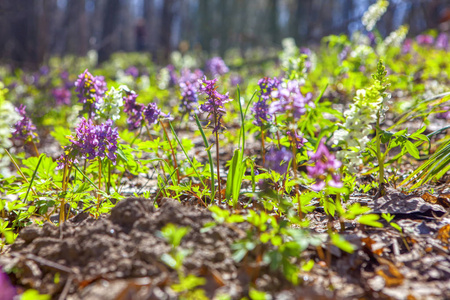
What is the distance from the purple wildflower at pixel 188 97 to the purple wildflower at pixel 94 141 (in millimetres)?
1004

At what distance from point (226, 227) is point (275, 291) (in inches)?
14.1

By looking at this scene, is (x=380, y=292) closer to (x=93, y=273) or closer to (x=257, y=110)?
(x=93, y=273)

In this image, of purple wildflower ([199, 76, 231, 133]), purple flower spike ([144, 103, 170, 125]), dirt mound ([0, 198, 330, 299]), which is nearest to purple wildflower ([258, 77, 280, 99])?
purple wildflower ([199, 76, 231, 133])

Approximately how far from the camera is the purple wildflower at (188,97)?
9.70 ft

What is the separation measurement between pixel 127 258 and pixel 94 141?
80 centimetres

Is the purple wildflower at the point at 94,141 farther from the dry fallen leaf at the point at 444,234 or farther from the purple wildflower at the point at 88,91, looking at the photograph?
the dry fallen leaf at the point at 444,234

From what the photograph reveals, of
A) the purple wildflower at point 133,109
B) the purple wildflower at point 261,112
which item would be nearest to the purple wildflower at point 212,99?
the purple wildflower at point 261,112

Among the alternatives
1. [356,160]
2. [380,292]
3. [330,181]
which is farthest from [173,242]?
[356,160]

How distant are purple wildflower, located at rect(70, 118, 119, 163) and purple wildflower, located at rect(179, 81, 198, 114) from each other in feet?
3.29

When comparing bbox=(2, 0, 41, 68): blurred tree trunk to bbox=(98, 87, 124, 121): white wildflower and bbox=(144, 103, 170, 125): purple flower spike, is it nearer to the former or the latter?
bbox=(98, 87, 124, 121): white wildflower

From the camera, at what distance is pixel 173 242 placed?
126 cm

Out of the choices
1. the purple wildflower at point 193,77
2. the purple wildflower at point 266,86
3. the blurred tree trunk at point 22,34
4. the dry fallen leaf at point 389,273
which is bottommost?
the dry fallen leaf at point 389,273

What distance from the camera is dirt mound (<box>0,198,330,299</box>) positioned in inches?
51.8

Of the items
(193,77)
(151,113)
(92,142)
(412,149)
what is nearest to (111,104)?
(151,113)
